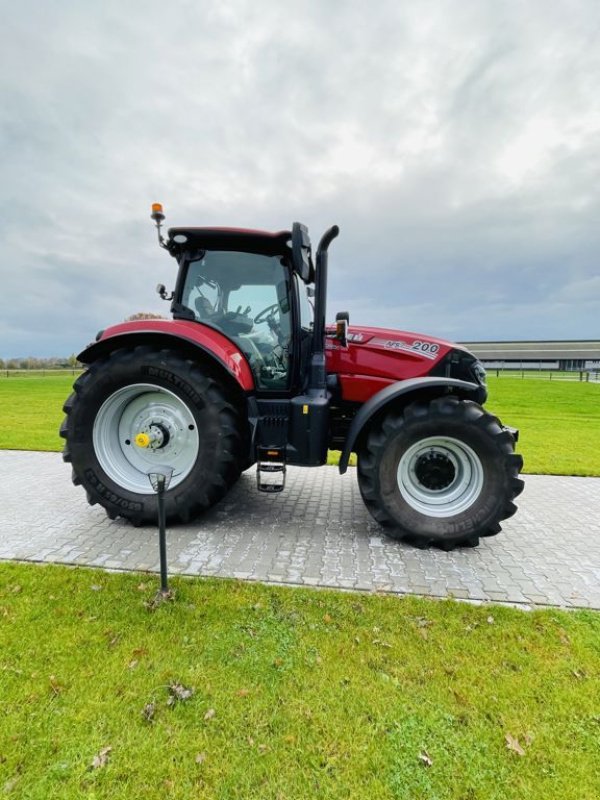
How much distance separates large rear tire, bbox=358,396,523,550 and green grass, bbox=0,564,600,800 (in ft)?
2.73

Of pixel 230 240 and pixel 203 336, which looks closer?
pixel 203 336

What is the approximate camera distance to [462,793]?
5.06 feet

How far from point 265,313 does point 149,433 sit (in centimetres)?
150

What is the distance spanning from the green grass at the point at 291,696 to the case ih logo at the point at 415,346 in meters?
2.10

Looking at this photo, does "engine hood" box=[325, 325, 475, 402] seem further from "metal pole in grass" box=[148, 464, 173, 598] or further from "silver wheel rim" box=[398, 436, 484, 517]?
"metal pole in grass" box=[148, 464, 173, 598]

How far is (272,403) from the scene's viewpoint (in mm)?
3832

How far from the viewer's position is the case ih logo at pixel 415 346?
151 inches

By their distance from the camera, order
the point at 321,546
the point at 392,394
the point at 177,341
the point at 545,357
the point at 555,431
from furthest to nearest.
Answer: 1. the point at 545,357
2. the point at 555,431
3. the point at 177,341
4. the point at 321,546
5. the point at 392,394

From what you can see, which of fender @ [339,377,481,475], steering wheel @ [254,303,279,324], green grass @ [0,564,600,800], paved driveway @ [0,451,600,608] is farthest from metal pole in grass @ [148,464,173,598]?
steering wheel @ [254,303,279,324]

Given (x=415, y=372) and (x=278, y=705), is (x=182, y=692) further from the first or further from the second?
(x=415, y=372)

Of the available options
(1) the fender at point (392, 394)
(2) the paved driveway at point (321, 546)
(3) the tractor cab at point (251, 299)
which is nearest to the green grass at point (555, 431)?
(2) the paved driveway at point (321, 546)

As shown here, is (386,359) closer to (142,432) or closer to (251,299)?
(251,299)

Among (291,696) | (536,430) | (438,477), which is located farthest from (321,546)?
(536,430)

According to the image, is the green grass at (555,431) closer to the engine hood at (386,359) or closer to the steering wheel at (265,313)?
the engine hood at (386,359)
